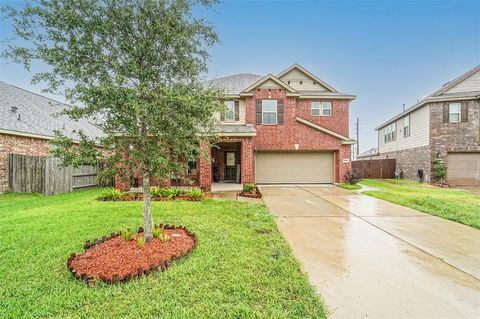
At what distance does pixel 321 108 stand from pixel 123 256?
16.1 metres

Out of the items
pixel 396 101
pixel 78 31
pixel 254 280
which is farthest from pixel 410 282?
pixel 396 101

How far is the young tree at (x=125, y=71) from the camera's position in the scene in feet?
11.7

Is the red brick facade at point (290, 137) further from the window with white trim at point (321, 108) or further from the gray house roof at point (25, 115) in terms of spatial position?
the gray house roof at point (25, 115)

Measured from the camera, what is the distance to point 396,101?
31391 mm

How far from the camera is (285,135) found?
1454 centimetres

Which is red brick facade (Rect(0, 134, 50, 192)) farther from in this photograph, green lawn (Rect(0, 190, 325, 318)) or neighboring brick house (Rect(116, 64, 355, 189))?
neighboring brick house (Rect(116, 64, 355, 189))

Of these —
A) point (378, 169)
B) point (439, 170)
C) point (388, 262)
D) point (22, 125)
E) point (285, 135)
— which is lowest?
point (388, 262)

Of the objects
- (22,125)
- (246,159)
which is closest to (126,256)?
(246,159)

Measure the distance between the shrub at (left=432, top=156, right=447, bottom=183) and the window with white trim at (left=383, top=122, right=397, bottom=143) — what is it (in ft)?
20.7

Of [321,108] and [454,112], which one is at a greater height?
[321,108]

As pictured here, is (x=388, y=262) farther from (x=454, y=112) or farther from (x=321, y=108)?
(x=454, y=112)

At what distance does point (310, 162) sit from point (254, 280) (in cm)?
1309

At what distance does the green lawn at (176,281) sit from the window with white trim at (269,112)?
971 cm

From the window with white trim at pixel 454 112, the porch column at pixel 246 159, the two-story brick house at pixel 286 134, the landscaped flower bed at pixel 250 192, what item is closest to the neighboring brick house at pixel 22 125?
the porch column at pixel 246 159
